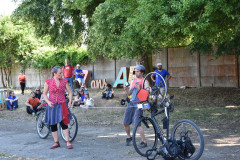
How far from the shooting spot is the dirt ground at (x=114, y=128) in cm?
669

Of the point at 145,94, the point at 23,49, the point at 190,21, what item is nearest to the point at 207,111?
the point at 190,21

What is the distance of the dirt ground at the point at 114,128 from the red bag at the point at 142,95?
1.10 metres

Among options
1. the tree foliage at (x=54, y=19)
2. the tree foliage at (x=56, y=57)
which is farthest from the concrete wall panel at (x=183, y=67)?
the tree foliage at (x=56, y=57)

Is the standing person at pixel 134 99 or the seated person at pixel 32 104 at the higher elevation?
the standing person at pixel 134 99

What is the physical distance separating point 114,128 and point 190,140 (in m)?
4.88

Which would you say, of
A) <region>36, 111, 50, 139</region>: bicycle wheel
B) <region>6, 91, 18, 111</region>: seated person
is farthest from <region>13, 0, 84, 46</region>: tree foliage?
<region>36, 111, 50, 139</region>: bicycle wheel

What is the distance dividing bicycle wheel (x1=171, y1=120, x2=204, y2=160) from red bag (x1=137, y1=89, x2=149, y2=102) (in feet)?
3.26

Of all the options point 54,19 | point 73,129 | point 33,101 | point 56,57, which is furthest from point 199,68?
point 56,57

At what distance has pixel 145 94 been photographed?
21.0 feet

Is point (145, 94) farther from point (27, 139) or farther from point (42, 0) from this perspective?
point (42, 0)

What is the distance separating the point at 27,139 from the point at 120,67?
13.1 m

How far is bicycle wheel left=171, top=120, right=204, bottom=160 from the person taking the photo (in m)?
5.33

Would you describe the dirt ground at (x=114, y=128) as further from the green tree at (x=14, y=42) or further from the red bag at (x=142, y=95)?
the green tree at (x=14, y=42)

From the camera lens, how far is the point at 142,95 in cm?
646
